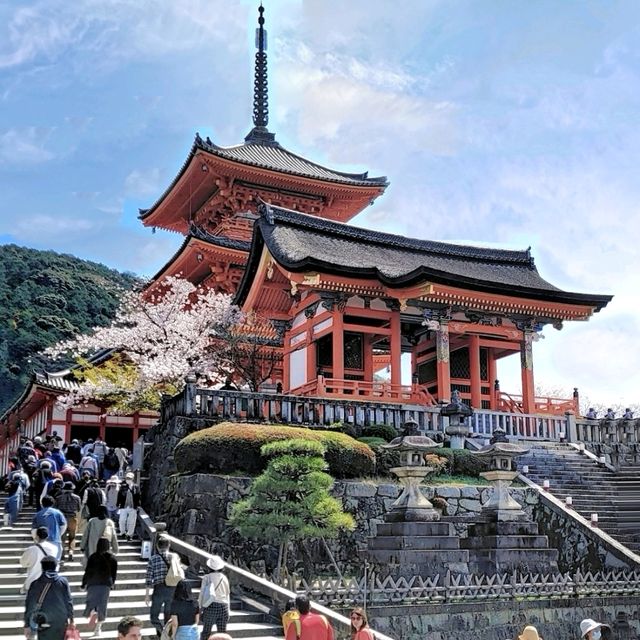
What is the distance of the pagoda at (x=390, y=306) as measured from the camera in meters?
25.8

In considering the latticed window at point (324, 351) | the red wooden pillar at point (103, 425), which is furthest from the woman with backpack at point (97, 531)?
the red wooden pillar at point (103, 425)

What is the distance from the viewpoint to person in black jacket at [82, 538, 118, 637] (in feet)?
38.8

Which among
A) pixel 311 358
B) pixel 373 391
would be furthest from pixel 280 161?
pixel 373 391

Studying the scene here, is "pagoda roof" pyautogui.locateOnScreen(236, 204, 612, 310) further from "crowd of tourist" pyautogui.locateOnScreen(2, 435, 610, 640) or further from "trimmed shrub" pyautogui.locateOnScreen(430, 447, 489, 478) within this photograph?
"crowd of tourist" pyautogui.locateOnScreen(2, 435, 610, 640)

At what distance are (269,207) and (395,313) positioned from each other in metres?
5.94

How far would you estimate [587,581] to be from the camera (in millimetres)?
16422

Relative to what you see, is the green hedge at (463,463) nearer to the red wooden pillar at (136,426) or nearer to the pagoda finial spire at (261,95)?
the red wooden pillar at (136,426)

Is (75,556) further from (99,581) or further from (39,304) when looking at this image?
(39,304)

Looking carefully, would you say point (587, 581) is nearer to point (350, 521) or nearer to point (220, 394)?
point (350, 521)

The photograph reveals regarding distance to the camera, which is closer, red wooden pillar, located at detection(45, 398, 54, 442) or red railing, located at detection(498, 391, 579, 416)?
red railing, located at detection(498, 391, 579, 416)

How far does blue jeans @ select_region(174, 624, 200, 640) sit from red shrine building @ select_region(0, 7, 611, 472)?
1421 cm

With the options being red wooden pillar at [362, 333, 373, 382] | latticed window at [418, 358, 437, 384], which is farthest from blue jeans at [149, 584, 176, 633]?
latticed window at [418, 358, 437, 384]

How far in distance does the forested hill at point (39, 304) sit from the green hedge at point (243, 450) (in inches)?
2122

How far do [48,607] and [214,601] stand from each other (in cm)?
274
